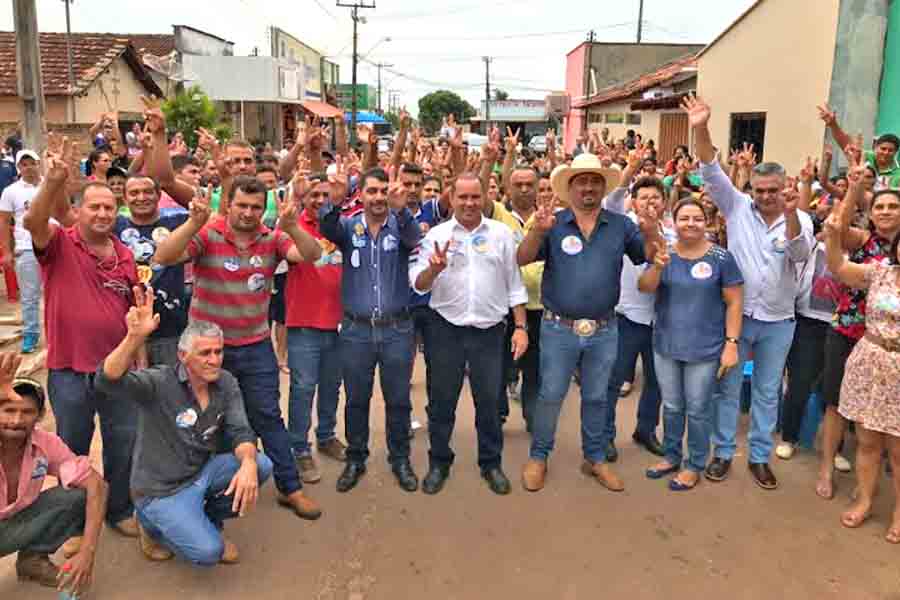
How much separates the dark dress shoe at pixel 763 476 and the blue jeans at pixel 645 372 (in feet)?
2.40

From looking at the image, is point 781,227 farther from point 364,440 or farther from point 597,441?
point 364,440

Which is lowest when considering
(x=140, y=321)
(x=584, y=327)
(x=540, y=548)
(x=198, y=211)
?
(x=540, y=548)

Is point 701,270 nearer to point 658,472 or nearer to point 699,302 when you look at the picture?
point 699,302

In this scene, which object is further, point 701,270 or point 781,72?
point 781,72

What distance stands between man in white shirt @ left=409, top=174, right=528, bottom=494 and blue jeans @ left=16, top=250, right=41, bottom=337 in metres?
4.43

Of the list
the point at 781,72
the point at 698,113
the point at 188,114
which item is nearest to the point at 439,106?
the point at 188,114

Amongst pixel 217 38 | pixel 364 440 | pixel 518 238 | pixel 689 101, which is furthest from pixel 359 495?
pixel 217 38

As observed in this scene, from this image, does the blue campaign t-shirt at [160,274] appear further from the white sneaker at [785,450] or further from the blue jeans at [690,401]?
the white sneaker at [785,450]

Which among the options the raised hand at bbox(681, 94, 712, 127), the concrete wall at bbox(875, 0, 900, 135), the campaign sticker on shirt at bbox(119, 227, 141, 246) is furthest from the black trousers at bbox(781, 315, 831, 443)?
the concrete wall at bbox(875, 0, 900, 135)

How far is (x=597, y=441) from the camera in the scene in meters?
4.54

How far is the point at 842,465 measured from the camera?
473 cm

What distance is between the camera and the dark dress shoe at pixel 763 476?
4441 millimetres

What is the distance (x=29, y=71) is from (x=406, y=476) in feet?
20.9

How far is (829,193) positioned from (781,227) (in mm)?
2535
